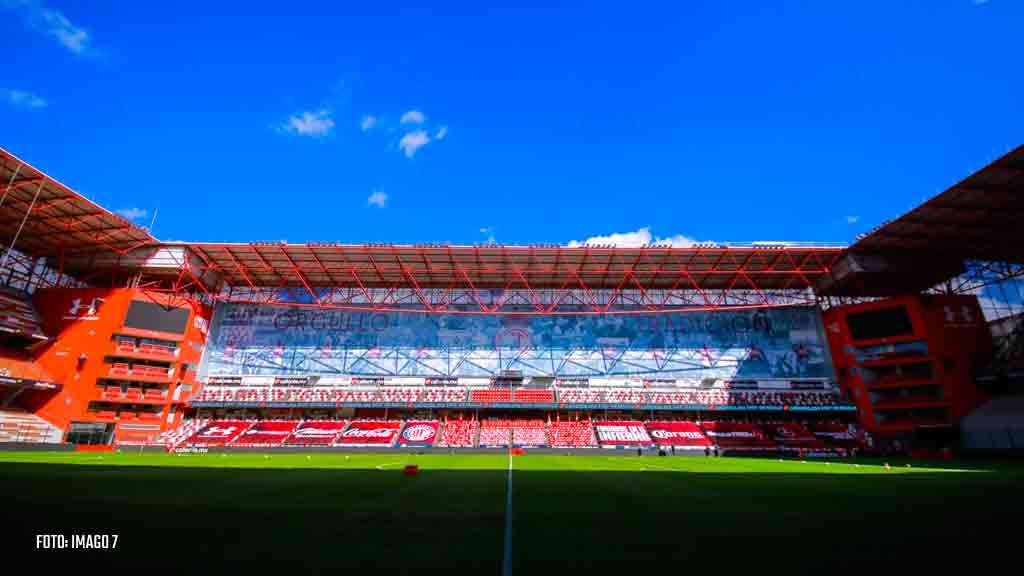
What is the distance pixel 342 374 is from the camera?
43188 millimetres

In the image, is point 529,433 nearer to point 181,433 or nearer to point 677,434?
point 677,434

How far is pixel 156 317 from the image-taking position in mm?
39625

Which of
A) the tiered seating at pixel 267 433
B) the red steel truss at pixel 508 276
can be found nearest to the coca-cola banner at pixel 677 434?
the red steel truss at pixel 508 276

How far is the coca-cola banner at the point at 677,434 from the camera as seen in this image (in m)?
35.9

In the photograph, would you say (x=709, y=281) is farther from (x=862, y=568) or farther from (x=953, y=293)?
(x=862, y=568)

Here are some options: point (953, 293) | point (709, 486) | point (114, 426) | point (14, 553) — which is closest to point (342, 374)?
point (114, 426)

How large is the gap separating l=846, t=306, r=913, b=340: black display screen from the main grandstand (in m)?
0.15

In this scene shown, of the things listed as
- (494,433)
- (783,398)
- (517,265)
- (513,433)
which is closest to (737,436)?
(783,398)

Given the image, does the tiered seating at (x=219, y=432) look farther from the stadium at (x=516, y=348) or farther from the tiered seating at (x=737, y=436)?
the tiered seating at (x=737, y=436)

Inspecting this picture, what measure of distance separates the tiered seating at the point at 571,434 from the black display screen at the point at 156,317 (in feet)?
109

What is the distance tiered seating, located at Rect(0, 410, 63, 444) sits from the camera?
3139 centimetres

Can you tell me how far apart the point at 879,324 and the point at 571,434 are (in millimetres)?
26668

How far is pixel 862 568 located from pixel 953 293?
158 feet

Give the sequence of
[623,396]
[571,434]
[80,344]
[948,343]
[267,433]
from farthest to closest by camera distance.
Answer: [623,396] < [571,434] < [267,433] < [80,344] < [948,343]
